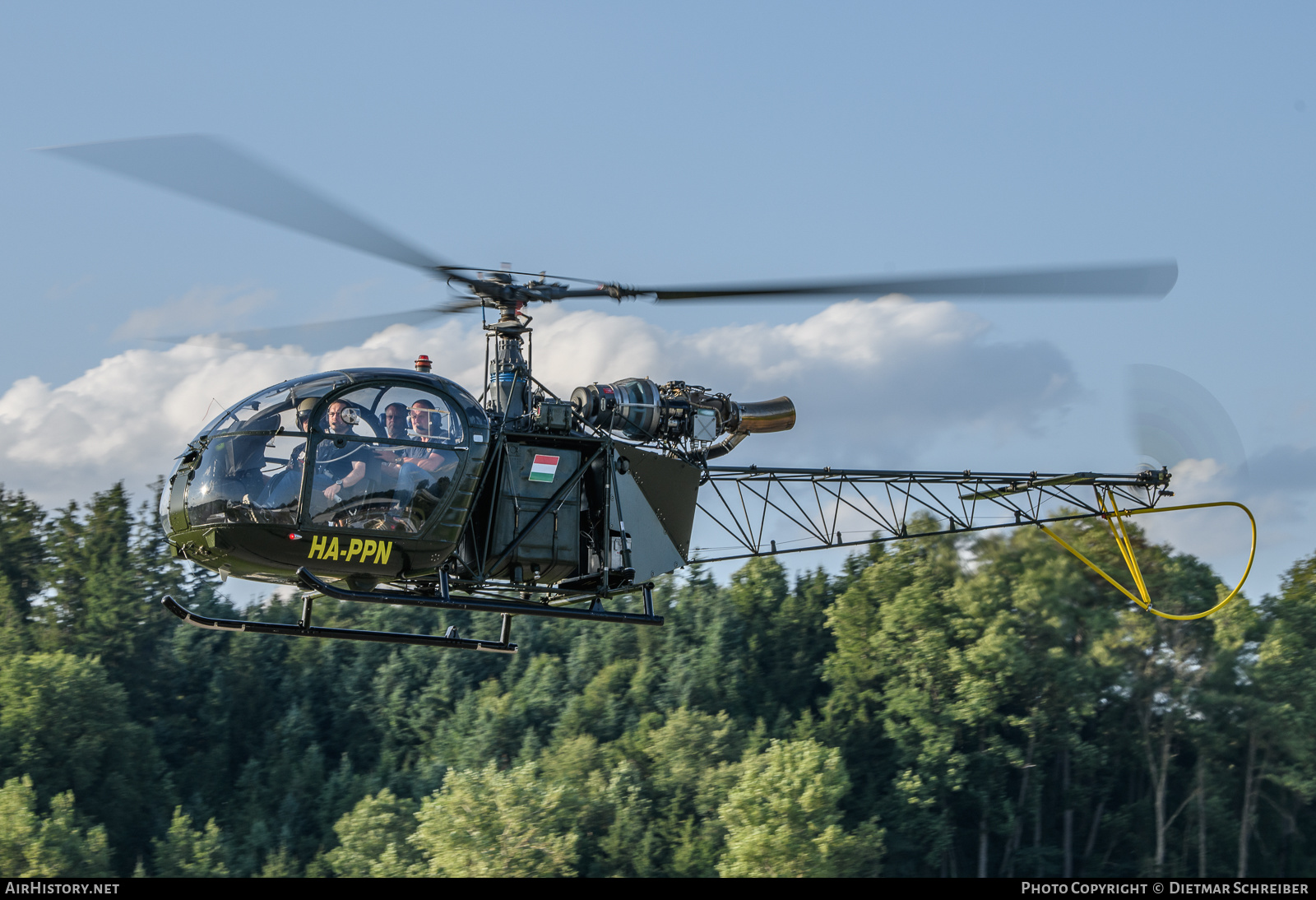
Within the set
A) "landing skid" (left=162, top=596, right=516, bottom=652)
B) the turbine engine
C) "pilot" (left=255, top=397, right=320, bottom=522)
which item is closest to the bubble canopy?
"pilot" (left=255, top=397, right=320, bottom=522)

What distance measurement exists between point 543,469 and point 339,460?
88.2 inches

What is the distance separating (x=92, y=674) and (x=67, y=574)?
578 centimetres

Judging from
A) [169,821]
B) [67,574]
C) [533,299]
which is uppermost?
[67,574]

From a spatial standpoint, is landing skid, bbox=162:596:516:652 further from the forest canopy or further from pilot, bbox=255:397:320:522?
the forest canopy

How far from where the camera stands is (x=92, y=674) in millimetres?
50812

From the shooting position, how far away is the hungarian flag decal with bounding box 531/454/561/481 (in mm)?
13023

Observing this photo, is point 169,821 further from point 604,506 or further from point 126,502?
point 604,506

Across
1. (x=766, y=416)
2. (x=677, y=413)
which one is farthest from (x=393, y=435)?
(x=766, y=416)

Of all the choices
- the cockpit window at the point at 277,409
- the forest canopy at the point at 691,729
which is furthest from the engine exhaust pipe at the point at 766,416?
the forest canopy at the point at 691,729

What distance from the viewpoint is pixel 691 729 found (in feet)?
165

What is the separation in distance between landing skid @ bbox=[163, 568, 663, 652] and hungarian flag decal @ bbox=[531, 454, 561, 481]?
125 centimetres

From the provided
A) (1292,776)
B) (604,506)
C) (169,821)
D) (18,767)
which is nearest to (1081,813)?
(1292,776)

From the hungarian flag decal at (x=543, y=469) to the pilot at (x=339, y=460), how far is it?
6.27ft

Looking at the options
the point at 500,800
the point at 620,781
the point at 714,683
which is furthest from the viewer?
the point at 714,683
